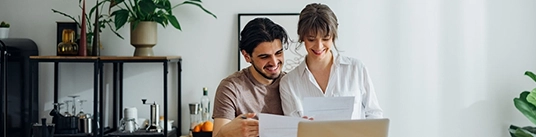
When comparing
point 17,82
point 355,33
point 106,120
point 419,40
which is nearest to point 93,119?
point 106,120

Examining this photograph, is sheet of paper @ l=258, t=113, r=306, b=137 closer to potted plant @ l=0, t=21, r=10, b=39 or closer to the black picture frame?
the black picture frame

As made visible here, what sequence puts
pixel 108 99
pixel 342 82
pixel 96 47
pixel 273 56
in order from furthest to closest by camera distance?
pixel 108 99 < pixel 96 47 < pixel 342 82 < pixel 273 56

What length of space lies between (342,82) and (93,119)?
190 cm

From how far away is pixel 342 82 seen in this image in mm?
2779

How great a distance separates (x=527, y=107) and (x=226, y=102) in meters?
2.33

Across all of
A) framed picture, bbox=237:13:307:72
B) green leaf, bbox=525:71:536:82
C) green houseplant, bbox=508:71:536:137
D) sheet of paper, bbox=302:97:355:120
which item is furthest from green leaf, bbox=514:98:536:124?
sheet of paper, bbox=302:97:355:120

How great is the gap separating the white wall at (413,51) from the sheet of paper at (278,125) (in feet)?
6.65

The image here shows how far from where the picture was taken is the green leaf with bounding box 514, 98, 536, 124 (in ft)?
13.1

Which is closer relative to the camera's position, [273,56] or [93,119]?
[273,56]

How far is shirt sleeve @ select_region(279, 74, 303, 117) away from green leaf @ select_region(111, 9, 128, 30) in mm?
1727

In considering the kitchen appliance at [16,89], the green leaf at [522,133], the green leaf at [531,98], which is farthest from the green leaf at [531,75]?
the kitchen appliance at [16,89]

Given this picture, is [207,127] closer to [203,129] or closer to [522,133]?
[203,129]

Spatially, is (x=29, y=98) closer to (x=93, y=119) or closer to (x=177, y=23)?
(x=93, y=119)

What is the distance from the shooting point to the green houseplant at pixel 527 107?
3.95 metres
